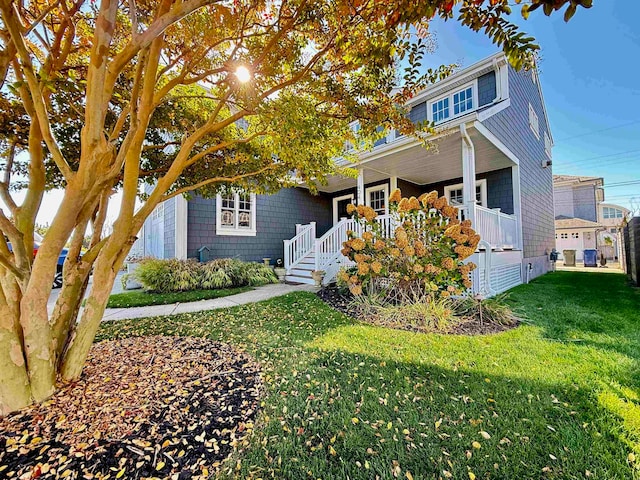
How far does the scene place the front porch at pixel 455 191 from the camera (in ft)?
19.5

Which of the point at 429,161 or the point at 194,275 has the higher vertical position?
the point at 429,161

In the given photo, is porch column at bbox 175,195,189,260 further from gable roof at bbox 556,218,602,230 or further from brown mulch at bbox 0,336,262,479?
gable roof at bbox 556,218,602,230

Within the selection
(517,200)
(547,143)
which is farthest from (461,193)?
(547,143)

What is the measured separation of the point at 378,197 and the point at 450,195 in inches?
94.8

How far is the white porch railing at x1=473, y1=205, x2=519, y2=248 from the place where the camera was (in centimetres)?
591

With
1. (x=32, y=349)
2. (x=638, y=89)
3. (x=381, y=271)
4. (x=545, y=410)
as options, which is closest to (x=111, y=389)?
(x=32, y=349)

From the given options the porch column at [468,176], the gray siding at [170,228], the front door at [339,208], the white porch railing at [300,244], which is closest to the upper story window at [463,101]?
the porch column at [468,176]

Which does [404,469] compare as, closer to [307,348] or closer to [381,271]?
[307,348]

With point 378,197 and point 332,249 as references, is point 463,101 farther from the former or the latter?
point 332,249

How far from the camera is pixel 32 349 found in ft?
6.43

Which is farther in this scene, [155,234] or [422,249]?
[155,234]

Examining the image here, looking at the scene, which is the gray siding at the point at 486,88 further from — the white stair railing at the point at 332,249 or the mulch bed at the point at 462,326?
the mulch bed at the point at 462,326

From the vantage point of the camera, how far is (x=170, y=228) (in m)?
8.73

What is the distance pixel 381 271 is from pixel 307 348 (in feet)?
6.99
